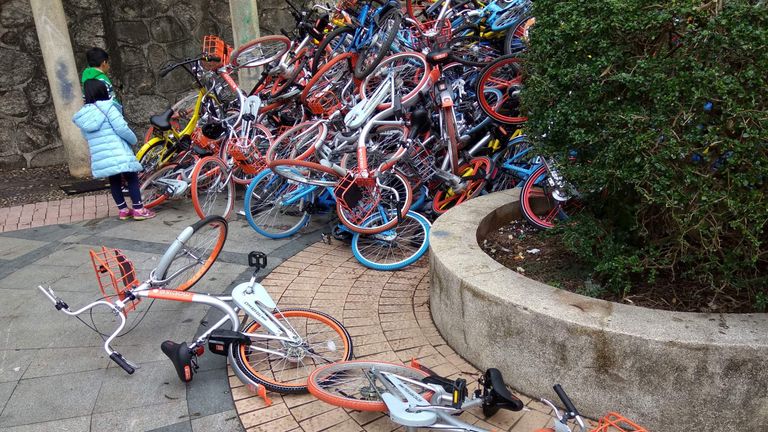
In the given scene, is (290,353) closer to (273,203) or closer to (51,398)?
(51,398)

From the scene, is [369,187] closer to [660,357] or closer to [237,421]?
[237,421]

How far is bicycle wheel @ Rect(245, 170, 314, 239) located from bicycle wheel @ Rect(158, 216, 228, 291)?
0.96 m

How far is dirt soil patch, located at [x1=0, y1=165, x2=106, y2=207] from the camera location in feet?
22.7

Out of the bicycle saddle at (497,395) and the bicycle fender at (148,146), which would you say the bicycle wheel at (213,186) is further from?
the bicycle saddle at (497,395)

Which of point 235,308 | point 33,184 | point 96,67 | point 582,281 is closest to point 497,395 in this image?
point 582,281

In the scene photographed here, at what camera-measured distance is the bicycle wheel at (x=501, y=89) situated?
231 inches

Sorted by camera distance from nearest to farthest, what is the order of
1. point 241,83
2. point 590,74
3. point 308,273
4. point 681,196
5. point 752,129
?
1. point 752,129
2. point 681,196
3. point 590,74
4. point 308,273
5. point 241,83

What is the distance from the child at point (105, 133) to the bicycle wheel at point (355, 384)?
12.4 feet

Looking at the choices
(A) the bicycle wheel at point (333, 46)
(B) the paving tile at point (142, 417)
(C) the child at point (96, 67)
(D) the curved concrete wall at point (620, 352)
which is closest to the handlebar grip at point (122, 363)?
(B) the paving tile at point (142, 417)

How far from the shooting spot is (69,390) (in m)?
3.30

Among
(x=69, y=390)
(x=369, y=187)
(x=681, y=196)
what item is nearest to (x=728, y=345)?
(x=681, y=196)

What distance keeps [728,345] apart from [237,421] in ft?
8.36

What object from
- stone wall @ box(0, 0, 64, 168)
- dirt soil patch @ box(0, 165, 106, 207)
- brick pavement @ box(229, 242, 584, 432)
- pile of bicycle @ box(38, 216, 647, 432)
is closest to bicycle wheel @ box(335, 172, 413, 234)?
brick pavement @ box(229, 242, 584, 432)

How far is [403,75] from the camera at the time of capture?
5.98 m
